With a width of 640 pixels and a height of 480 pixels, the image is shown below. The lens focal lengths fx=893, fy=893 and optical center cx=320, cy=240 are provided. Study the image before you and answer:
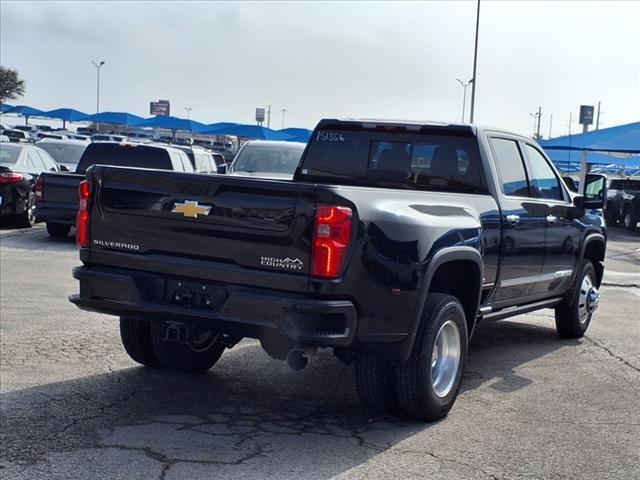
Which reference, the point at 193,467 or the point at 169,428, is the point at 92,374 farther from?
the point at 193,467

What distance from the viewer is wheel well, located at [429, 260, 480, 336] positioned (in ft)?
19.5

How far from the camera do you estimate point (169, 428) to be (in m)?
5.38

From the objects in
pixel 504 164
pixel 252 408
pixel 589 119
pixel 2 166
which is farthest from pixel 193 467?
pixel 589 119

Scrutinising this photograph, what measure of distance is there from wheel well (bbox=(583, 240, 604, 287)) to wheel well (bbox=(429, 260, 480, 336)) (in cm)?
290

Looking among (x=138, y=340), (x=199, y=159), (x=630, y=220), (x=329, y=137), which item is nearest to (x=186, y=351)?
(x=138, y=340)

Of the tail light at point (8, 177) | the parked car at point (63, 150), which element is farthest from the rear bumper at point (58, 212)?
the parked car at point (63, 150)

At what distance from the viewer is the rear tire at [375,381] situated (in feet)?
18.2

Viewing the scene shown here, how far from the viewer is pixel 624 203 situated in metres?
28.6

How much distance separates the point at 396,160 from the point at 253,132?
124 feet

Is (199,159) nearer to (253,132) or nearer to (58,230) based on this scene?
(58,230)

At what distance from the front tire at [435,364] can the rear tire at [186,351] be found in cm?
155

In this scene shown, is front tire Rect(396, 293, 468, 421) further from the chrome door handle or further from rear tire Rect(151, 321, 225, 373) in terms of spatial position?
rear tire Rect(151, 321, 225, 373)

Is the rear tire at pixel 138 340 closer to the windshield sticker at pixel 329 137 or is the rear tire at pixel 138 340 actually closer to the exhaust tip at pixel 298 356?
the exhaust tip at pixel 298 356

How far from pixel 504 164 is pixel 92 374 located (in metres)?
3.56
